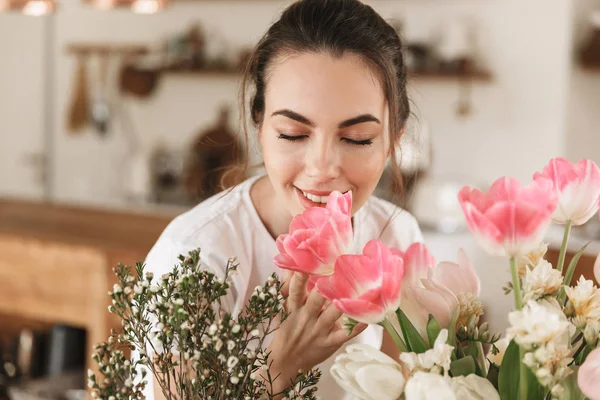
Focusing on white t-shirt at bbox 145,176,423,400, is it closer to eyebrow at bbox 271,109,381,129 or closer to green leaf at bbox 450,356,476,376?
eyebrow at bbox 271,109,381,129

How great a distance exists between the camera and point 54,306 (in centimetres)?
223

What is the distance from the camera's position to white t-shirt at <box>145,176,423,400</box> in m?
1.10

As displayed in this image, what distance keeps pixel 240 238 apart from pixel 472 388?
1.95ft

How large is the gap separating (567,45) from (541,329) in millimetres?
3743

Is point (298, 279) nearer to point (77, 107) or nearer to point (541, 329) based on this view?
point (541, 329)

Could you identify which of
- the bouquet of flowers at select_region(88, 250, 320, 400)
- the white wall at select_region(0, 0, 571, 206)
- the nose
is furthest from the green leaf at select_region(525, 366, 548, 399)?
the white wall at select_region(0, 0, 571, 206)

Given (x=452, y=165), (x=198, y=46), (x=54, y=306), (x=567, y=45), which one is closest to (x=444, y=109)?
(x=452, y=165)

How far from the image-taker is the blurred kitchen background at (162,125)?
225 cm

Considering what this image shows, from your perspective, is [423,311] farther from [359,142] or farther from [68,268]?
[68,268]

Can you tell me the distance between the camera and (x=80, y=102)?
5.38 m

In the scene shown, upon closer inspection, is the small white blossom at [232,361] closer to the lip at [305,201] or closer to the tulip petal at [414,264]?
the tulip petal at [414,264]

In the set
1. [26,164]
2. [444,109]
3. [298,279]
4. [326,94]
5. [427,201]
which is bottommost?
[26,164]

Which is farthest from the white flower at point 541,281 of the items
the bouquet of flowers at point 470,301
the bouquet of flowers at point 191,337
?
the bouquet of flowers at point 191,337

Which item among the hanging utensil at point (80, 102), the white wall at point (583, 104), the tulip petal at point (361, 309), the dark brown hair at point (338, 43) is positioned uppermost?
the dark brown hair at point (338, 43)
